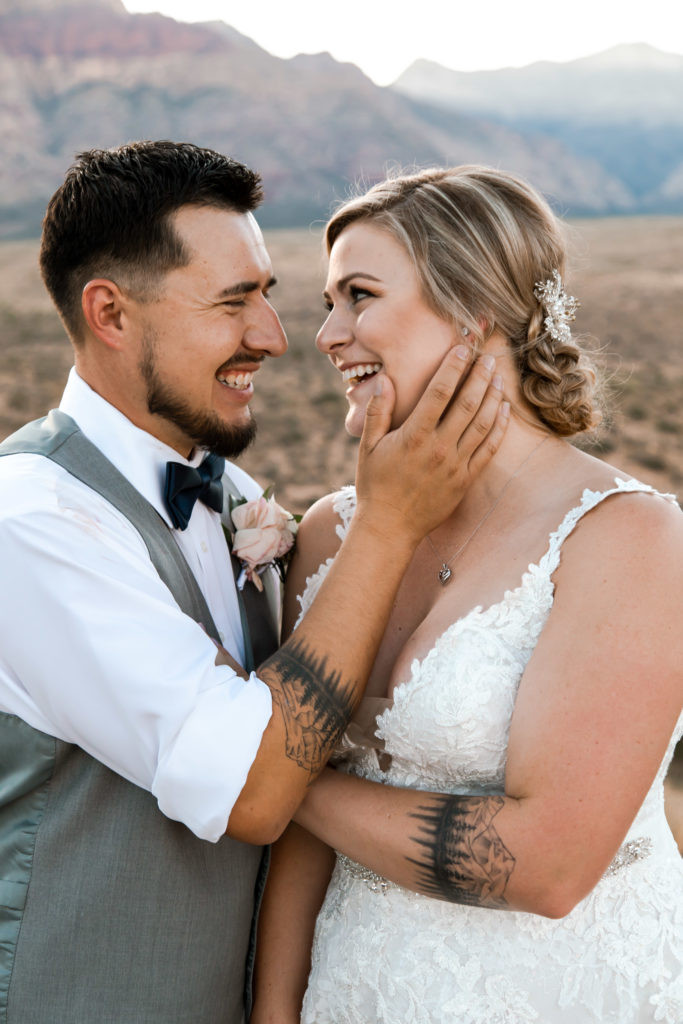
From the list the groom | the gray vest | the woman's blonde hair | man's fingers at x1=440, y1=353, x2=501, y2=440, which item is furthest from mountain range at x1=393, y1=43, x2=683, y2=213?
the gray vest

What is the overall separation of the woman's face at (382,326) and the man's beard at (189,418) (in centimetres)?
39

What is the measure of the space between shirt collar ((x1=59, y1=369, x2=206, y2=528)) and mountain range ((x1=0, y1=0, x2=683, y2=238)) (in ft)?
284

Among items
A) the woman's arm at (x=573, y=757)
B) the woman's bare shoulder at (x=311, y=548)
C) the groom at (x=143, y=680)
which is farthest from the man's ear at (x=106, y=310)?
the woman's arm at (x=573, y=757)

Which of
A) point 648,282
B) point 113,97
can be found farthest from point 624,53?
point 648,282

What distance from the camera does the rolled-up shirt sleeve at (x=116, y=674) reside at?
223cm

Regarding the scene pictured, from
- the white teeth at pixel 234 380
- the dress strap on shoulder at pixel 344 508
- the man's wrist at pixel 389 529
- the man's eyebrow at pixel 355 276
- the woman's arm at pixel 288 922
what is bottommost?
the woman's arm at pixel 288 922

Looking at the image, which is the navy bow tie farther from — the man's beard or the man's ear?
the man's ear

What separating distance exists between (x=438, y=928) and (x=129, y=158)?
2435 mm

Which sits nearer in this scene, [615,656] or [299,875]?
[615,656]

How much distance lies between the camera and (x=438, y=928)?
8.69ft

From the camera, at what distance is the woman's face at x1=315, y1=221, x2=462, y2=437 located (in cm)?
298

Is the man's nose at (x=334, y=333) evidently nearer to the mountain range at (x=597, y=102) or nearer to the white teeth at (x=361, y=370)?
the white teeth at (x=361, y=370)

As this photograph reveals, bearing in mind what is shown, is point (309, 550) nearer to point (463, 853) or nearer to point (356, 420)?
point (356, 420)

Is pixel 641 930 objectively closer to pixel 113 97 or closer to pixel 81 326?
pixel 81 326
